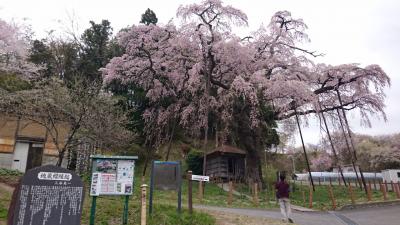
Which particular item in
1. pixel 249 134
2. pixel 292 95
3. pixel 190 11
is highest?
pixel 190 11

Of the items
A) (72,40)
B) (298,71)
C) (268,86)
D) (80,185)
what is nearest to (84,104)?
(80,185)

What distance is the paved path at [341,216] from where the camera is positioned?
10711mm

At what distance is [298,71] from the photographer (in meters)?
20.8

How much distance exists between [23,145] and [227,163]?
44.0 feet

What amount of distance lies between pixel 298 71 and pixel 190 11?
7.96 m

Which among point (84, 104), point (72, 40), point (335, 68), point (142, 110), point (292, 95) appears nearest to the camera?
point (84, 104)

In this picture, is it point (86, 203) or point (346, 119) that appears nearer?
point (86, 203)

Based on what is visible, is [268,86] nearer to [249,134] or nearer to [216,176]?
[249,134]

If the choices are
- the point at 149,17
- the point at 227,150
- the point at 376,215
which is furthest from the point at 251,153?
the point at 149,17

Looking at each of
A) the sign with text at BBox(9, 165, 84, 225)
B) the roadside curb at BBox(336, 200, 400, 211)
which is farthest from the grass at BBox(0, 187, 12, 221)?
the roadside curb at BBox(336, 200, 400, 211)

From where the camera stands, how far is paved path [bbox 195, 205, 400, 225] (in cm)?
1071

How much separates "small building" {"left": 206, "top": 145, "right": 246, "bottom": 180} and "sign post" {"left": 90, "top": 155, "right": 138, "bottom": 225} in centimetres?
1470

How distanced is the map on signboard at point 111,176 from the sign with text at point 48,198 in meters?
1.50

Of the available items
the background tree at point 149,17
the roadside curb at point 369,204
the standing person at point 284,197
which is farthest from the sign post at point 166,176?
the background tree at point 149,17
